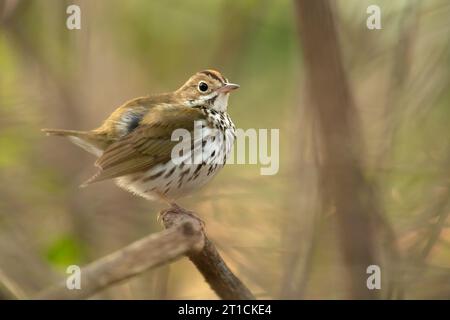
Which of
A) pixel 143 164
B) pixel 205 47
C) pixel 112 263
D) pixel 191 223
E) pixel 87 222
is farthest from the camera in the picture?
pixel 205 47

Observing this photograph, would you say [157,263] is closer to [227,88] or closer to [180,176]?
[180,176]

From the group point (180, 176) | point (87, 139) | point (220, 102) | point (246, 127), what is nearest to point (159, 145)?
point (180, 176)

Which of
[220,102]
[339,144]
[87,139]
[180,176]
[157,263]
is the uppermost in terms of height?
[220,102]

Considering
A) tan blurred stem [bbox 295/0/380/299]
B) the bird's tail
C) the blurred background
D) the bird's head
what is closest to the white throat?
the bird's head

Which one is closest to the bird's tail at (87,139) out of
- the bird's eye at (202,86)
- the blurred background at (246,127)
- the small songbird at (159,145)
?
the small songbird at (159,145)

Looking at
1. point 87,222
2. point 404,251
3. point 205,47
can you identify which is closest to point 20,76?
point 87,222

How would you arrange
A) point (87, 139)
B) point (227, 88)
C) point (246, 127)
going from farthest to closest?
point (246, 127) → point (227, 88) → point (87, 139)

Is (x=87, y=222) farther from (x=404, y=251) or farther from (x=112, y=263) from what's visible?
(x=112, y=263)

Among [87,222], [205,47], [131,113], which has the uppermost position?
[205,47]
